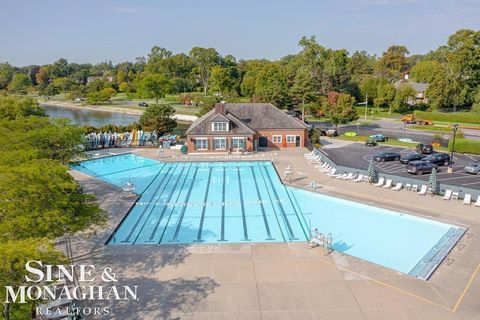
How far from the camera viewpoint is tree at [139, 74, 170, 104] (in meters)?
91.8

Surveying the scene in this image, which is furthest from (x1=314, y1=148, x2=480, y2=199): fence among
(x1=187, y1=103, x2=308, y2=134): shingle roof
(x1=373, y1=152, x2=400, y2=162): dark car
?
(x1=187, y1=103, x2=308, y2=134): shingle roof

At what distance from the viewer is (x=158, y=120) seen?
42438mm

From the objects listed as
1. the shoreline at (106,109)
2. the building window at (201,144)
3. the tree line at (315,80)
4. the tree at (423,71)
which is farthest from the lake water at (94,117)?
the tree at (423,71)

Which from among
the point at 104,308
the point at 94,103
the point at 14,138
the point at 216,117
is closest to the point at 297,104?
the point at 216,117

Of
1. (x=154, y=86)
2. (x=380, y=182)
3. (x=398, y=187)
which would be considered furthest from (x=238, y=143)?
(x=154, y=86)

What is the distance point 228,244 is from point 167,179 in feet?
44.3

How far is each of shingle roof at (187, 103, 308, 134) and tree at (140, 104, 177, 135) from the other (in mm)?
4360

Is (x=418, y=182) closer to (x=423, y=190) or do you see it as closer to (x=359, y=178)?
(x=423, y=190)

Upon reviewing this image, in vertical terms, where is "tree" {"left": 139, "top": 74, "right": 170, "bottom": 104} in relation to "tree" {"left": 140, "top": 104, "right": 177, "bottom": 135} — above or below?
above

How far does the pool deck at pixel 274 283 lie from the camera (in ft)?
40.5

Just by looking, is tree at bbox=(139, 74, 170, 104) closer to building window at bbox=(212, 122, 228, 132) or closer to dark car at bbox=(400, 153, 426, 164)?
building window at bbox=(212, 122, 228, 132)

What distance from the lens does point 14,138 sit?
1939cm

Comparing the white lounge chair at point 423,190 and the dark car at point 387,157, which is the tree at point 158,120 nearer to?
the dark car at point 387,157

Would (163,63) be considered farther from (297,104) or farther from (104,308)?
(104,308)
